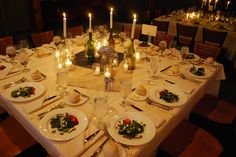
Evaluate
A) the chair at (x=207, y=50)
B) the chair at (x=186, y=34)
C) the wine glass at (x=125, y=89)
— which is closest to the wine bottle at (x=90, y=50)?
the wine glass at (x=125, y=89)

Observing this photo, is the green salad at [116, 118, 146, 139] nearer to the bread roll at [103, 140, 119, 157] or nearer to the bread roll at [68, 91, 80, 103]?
the bread roll at [103, 140, 119, 157]

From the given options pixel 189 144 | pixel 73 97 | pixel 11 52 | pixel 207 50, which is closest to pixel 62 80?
pixel 73 97

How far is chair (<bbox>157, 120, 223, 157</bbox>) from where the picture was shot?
67.4 inches

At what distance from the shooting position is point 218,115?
220 centimetres

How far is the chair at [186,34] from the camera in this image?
409cm

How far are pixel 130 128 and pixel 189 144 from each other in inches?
27.1

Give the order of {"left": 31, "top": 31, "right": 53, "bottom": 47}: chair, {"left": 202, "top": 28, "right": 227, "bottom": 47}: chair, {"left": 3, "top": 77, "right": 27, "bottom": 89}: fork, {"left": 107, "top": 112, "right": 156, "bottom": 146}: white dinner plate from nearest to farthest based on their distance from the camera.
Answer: {"left": 107, "top": 112, "right": 156, "bottom": 146}: white dinner plate → {"left": 3, "top": 77, "right": 27, "bottom": 89}: fork → {"left": 31, "top": 31, "right": 53, "bottom": 47}: chair → {"left": 202, "top": 28, "right": 227, "bottom": 47}: chair

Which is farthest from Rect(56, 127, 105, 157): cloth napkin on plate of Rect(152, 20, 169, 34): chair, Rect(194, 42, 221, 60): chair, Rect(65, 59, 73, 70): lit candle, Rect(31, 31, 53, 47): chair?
Rect(152, 20, 169, 34): chair

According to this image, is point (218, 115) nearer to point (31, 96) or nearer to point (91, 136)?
point (91, 136)

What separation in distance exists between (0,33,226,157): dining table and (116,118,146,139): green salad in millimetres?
53

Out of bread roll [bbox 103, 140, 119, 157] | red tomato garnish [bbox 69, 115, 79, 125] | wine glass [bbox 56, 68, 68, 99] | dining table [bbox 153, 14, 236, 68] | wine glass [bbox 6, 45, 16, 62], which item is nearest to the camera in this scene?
bread roll [bbox 103, 140, 119, 157]

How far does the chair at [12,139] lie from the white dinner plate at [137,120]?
77cm

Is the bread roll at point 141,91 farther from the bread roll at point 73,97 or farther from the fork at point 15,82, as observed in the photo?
the fork at point 15,82

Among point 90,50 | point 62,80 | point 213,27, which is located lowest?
point 62,80
